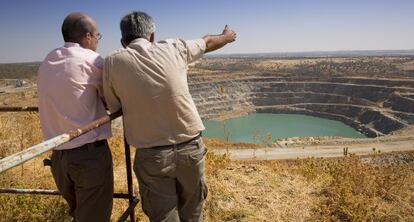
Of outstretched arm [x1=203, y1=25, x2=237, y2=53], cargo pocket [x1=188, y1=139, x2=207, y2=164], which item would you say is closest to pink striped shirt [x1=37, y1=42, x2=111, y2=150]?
cargo pocket [x1=188, y1=139, x2=207, y2=164]

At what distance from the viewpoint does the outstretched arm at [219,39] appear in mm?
2789

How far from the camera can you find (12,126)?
7.69 meters

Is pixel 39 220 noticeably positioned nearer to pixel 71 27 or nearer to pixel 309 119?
pixel 71 27

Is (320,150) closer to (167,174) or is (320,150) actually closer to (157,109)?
(167,174)

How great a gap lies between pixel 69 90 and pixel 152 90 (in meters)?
0.57

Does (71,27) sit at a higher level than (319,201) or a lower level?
higher

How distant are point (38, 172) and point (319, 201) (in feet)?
14.5

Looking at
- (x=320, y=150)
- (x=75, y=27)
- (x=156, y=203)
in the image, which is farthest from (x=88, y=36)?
(x=320, y=150)

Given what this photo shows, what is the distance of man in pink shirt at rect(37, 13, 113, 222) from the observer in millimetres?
2500

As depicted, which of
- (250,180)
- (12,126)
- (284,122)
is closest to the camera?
(250,180)

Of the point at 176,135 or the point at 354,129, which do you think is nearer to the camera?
the point at 176,135

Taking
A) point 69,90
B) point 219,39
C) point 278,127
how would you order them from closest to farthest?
point 69,90
point 219,39
point 278,127

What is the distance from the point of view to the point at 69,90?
8.15 feet

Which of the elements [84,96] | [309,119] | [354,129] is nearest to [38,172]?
[84,96]
